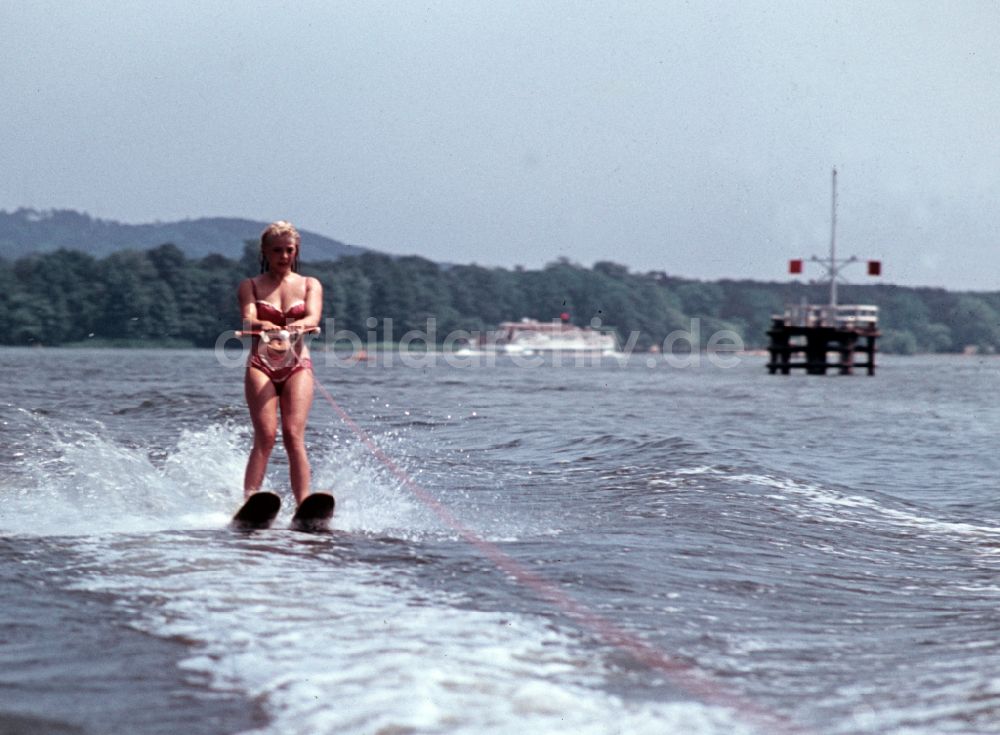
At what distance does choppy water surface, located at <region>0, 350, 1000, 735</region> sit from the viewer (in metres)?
3.94

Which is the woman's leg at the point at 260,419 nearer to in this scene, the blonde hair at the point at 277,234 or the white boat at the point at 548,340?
the blonde hair at the point at 277,234

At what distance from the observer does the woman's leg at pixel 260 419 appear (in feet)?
25.0

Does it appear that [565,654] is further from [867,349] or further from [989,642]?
[867,349]

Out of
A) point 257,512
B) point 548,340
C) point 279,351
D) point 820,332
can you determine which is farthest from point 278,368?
point 548,340

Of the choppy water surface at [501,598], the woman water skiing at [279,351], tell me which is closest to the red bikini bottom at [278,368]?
the woman water skiing at [279,351]

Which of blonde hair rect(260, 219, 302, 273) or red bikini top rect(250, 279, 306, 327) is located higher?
blonde hair rect(260, 219, 302, 273)

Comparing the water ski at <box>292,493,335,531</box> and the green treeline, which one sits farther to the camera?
the green treeline

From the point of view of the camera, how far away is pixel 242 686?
4043mm

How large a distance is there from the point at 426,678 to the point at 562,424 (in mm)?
14495

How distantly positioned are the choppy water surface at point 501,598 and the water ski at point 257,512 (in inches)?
10.0

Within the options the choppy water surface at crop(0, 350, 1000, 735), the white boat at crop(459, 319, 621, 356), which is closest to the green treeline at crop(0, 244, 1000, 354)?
the white boat at crop(459, 319, 621, 356)

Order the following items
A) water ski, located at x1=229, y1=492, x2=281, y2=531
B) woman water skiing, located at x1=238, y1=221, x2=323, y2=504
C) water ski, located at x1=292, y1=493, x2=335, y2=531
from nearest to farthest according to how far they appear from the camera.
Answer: water ski, located at x1=229, y1=492, x2=281, y2=531
water ski, located at x1=292, y1=493, x2=335, y2=531
woman water skiing, located at x1=238, y1=221, x2=323, y2=504

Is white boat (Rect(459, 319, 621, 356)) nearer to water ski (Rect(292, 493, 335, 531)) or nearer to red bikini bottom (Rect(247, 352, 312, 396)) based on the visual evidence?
red bikini bottom (Rect(247, 352, 312, 396))

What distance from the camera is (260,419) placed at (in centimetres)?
762
